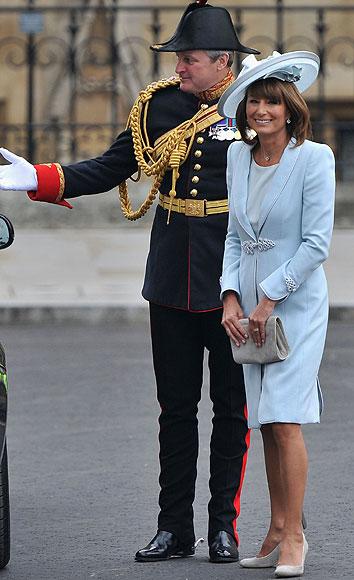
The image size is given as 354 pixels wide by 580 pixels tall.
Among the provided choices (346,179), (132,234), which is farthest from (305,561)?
(346,179)

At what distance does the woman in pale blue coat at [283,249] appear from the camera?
18.7 feet

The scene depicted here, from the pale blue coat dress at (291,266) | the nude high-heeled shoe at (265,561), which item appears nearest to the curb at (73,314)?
the nude high-heeled shoe at (265,561)

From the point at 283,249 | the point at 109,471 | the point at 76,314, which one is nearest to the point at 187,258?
the point at 283,249

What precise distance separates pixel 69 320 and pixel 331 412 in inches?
164

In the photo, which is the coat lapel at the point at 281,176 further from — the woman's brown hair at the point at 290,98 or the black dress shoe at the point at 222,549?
the black dress shoe at the point at 222,549

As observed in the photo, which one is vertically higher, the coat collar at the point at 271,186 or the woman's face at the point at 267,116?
the woman's face at the point at 267,116

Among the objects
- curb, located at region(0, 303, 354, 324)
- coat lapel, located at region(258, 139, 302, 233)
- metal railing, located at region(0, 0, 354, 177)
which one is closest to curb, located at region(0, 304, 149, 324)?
curb, located at region(0, 303, 354, 324)

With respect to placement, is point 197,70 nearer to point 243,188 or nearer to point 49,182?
point 243,188

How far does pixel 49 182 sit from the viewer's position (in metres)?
6.27

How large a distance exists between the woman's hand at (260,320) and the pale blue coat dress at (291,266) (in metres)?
0.03

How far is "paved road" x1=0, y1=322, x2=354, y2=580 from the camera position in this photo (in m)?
6.19

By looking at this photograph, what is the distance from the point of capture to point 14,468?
7.96 m

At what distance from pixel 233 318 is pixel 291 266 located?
274 millimetres

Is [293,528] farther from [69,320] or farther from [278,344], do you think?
[69,320]
